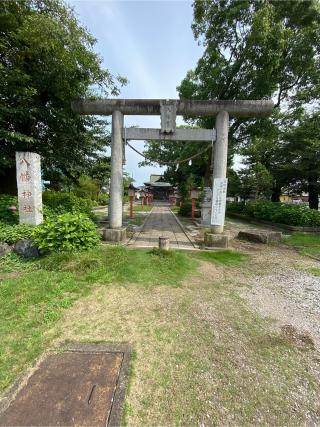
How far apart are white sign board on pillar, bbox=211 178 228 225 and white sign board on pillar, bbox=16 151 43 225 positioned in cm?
568

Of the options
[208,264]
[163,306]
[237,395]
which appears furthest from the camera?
[208,264]

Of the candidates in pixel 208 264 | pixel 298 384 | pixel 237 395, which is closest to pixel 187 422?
pixel 237 395

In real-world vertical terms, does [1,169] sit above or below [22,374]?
above

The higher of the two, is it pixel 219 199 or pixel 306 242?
pixel 219 199

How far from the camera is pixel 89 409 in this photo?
6.43 ft

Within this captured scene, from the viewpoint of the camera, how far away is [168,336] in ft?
9.61

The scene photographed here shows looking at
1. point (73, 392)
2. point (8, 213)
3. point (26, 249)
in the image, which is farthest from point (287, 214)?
point (8, 213)

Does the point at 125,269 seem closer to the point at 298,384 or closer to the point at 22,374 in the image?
the point at 22,374

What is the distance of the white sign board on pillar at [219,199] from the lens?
24.0ft

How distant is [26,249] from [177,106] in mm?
6283

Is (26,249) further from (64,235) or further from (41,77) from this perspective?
(41,77)

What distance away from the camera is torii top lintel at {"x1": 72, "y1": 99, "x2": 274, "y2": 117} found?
23.5 feet

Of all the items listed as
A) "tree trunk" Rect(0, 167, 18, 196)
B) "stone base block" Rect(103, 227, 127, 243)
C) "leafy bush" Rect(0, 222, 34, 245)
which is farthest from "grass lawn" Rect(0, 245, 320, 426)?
"tree trunk" Rect(0, 167, 18, 196)

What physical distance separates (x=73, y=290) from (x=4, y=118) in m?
6.95
